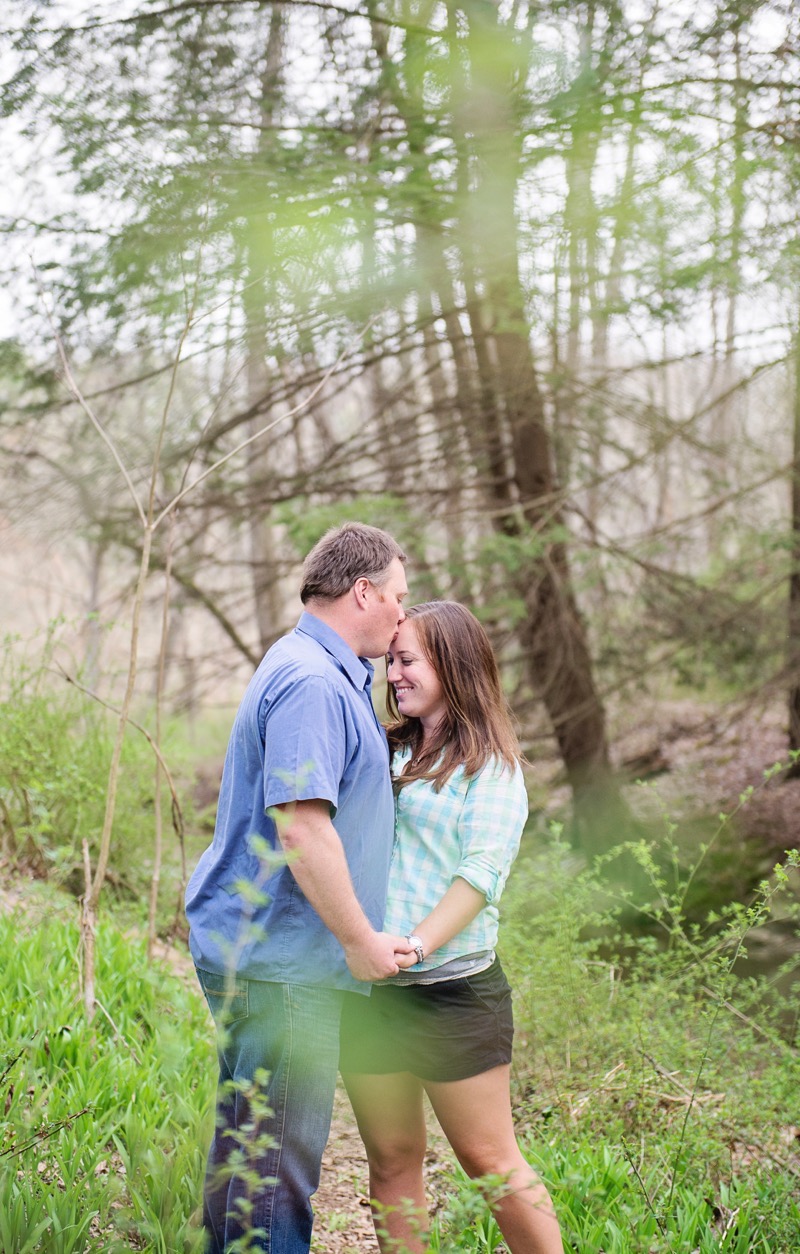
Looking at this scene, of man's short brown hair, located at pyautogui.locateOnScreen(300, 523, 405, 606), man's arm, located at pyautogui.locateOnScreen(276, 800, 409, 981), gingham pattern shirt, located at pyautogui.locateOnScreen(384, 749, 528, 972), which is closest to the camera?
man's arm, located at pyautogui.locateOnScreen(276, 800, 409, 981)

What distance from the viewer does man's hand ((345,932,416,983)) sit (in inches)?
82.0

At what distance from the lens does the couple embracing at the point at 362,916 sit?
211 centimetres

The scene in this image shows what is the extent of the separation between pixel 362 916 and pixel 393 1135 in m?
0.66

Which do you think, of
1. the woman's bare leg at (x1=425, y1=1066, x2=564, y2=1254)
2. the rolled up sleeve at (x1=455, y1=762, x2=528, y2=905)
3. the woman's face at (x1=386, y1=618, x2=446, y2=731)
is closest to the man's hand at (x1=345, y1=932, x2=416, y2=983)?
the rolled up sleeve at (x1=455, y1=762, x2=528, y2=905)

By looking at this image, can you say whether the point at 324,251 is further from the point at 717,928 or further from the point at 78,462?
the point at 717,928

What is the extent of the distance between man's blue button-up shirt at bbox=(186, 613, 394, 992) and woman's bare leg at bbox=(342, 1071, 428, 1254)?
11.2 inches

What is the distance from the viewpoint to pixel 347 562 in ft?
7.82

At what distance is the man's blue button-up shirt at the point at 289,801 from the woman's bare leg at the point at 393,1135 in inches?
11.2

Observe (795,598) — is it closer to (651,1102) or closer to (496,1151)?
(651,1102)

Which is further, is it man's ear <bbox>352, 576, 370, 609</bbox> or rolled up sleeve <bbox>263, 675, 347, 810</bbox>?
man's ear <bbox>352, 576, 370, 609</bbox>

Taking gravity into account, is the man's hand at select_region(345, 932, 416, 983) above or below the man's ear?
below

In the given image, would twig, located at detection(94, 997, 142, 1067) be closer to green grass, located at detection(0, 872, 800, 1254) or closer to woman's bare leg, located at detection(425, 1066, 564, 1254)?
green grass, located at detection(0, 872, 800, 1254)

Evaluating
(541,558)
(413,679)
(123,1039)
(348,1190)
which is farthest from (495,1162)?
(541,558)

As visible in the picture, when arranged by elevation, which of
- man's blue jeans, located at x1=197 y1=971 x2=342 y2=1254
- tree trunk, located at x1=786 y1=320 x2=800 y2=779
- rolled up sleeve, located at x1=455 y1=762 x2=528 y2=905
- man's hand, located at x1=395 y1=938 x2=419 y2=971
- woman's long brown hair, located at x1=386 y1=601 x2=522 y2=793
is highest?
woman's long brown hair, located at x1=386 y1=601 x2=522 y2=793
